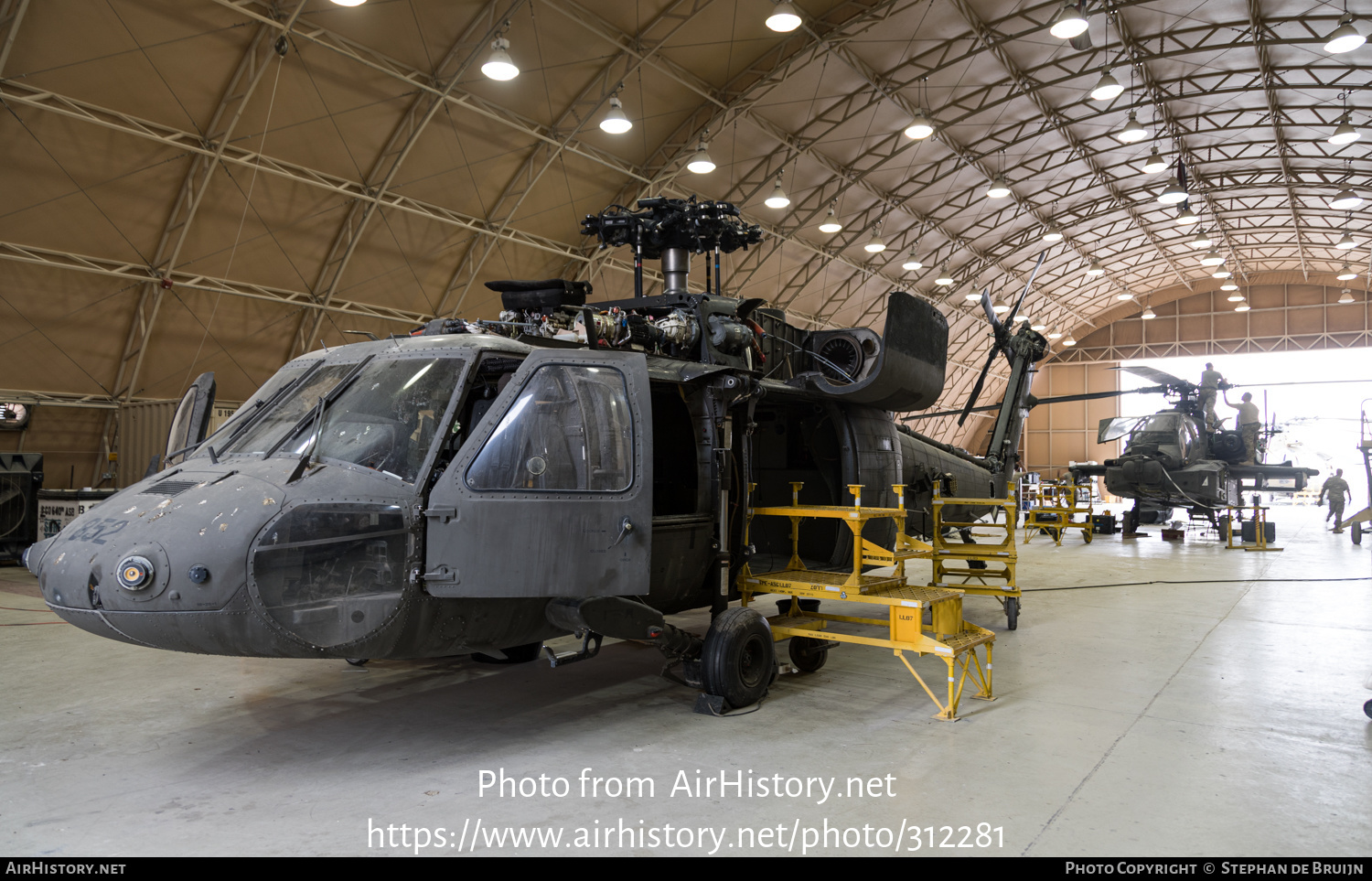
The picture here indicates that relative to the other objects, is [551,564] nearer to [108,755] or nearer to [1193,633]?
[108,755]

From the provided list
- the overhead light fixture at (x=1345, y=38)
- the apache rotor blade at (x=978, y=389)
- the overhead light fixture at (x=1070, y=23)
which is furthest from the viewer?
the overhead light fixture at (x=1345, y=38)

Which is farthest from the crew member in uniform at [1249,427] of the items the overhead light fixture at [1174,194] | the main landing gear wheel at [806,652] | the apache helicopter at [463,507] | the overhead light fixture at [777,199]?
the main landing gear wheel at [806,652]

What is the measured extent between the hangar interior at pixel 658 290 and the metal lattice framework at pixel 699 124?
10 centimetres

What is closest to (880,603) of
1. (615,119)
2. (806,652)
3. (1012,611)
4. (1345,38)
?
(806,652)

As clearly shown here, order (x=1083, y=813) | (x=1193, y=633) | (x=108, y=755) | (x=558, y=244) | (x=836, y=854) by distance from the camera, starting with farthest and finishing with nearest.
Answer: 1. (x=558, y=244)
2. (x=1193, y=633)
3. (x=108, y=755)
4. (x=1083, y=813)
5. (x=836, y=854)

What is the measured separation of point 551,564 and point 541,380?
3.62 feet

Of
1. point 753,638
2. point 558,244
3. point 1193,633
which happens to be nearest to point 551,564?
point 753,638

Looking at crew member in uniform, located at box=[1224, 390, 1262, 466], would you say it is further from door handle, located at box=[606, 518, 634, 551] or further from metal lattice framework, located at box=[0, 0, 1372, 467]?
door handle, located at box=[606, 518, 634, 551]

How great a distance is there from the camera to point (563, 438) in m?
5.26

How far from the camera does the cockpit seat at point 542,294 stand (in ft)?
21.6

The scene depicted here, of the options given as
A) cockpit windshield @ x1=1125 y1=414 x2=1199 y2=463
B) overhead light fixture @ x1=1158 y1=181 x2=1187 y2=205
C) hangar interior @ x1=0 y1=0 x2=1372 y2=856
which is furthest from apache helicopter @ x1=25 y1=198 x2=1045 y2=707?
overhead light fixture @ x1=1158 y1=181 x2=1187 y2=205

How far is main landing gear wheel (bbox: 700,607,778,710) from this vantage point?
5.94 metres

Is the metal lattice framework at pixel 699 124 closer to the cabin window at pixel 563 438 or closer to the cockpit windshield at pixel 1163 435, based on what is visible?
the cockpit windshield at pixel 1163 435

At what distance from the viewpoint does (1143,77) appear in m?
23.6
